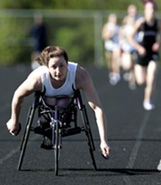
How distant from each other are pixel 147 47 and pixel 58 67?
18.8 ft

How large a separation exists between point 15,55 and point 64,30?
2.75 metres

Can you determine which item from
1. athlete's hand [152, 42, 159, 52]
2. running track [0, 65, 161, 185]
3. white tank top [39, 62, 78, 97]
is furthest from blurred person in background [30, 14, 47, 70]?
white tank top [39, 62, 78, 97]

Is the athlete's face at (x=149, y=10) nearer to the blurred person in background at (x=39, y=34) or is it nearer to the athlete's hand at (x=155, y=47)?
the athlete's hand at (x=155, y=47)

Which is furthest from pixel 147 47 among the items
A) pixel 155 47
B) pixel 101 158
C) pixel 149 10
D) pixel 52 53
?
pixel 52 53

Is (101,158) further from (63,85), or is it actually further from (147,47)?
(147,47)

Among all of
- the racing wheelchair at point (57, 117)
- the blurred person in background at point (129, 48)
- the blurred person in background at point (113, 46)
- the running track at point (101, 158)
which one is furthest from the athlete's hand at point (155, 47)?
the blurred person in background at point (113, 46)

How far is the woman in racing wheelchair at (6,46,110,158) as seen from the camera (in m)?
5.27

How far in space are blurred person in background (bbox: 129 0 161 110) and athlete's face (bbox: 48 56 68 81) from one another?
5.04 meters

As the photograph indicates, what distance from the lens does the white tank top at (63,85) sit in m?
5.37

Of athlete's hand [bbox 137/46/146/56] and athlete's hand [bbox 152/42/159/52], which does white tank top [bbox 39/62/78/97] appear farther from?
athlete's hand [bbox 152/42/159/52]

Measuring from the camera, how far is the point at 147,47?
1072cm

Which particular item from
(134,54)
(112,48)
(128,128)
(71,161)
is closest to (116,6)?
(112,48)

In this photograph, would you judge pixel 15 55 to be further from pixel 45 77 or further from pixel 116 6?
pixel 45 77

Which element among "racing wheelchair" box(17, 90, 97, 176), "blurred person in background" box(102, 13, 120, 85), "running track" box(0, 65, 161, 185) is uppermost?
"racing wheelchair" box(17, 90, 97, 176)
